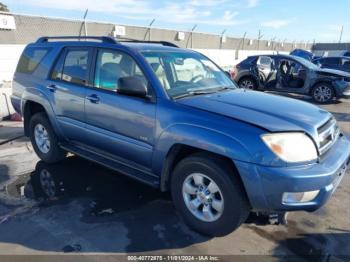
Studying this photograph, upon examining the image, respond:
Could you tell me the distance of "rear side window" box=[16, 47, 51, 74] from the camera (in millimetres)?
5316

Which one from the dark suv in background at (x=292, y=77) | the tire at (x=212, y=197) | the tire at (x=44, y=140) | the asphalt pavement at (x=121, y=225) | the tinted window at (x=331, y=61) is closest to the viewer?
the tire at (x=212, y=197)

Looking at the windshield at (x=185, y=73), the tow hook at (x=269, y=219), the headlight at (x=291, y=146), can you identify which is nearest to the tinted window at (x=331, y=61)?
the windshield at (x=185, y=73)

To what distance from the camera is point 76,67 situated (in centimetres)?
468

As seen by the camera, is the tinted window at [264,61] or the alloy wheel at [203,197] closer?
the alloy wheel at [203,197]

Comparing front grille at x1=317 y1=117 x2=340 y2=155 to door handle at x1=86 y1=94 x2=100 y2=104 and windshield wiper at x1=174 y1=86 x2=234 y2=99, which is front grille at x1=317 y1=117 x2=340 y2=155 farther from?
door handle at x1=86 y1=94 x2=100 y2=104

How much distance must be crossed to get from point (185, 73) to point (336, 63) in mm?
15016

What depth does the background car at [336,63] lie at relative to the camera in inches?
648

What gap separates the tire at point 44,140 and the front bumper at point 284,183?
10.7ft

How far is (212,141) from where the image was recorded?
3133 mm

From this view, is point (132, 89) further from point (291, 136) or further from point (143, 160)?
point (291, 136)

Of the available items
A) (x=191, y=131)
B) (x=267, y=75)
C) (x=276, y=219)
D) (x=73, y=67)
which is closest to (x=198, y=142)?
(x=191, y=131)

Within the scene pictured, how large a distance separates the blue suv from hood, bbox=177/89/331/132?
0.01 meters

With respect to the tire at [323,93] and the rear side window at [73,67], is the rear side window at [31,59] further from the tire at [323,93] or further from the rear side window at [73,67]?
the tire at [323,93]

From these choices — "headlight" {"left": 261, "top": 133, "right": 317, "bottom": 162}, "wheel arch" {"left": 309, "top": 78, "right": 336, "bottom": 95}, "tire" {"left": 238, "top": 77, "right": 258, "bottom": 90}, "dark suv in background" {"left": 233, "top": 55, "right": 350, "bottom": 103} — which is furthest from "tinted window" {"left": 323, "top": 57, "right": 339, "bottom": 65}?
"headlight" {"left": 261, "top": 133, "right": 317, "bottom": 162}
